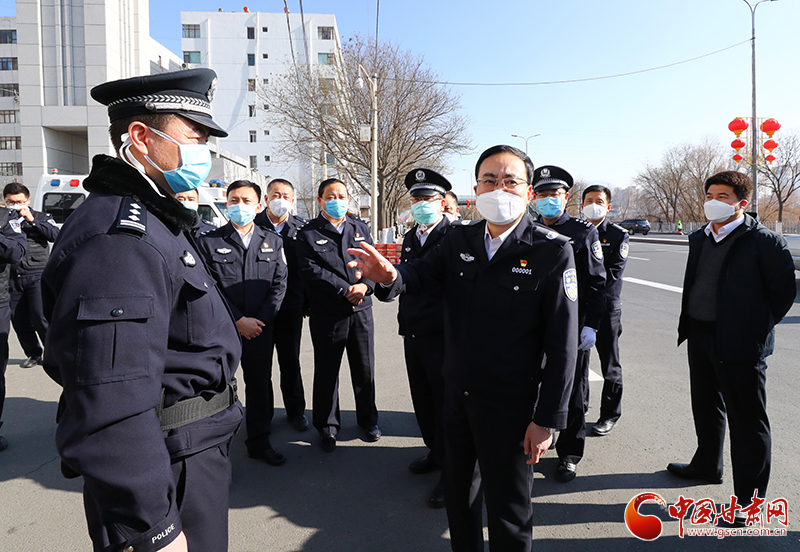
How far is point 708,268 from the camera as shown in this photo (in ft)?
10.9

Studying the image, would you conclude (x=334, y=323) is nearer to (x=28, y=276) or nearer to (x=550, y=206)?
(x=550, y=206)

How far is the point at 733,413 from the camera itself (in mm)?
3016

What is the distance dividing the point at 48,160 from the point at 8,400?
22475 millimetres

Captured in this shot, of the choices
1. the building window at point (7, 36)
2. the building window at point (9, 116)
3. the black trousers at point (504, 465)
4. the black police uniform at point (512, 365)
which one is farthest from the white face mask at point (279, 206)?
the building window at point (7, 36)

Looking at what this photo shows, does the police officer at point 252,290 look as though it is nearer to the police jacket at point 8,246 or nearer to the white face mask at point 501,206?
the police jacket at point 8,246

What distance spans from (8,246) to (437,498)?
4818 millimetres

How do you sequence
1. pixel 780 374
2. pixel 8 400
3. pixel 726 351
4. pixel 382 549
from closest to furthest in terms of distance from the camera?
pixel 382 549, pixel 726 351, pixel 8 400, pixel 780 374

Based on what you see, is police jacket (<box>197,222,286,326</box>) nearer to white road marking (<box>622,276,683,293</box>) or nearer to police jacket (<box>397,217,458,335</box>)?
police jacket (<box>397,217,458,335</box>)

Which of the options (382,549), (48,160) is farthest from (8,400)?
(48,160)

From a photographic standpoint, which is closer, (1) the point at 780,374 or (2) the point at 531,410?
(2) the point at 531,410

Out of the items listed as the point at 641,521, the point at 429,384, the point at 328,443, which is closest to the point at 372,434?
the point at 328,443

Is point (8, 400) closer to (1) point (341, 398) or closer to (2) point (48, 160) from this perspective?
(1) point (341, 398)

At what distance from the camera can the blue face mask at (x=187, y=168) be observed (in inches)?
60.6

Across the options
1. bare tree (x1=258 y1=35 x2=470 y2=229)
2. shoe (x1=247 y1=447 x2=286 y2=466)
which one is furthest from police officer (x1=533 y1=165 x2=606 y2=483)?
bare tree (x1=258 y1=35 x2=470 y2=229)
